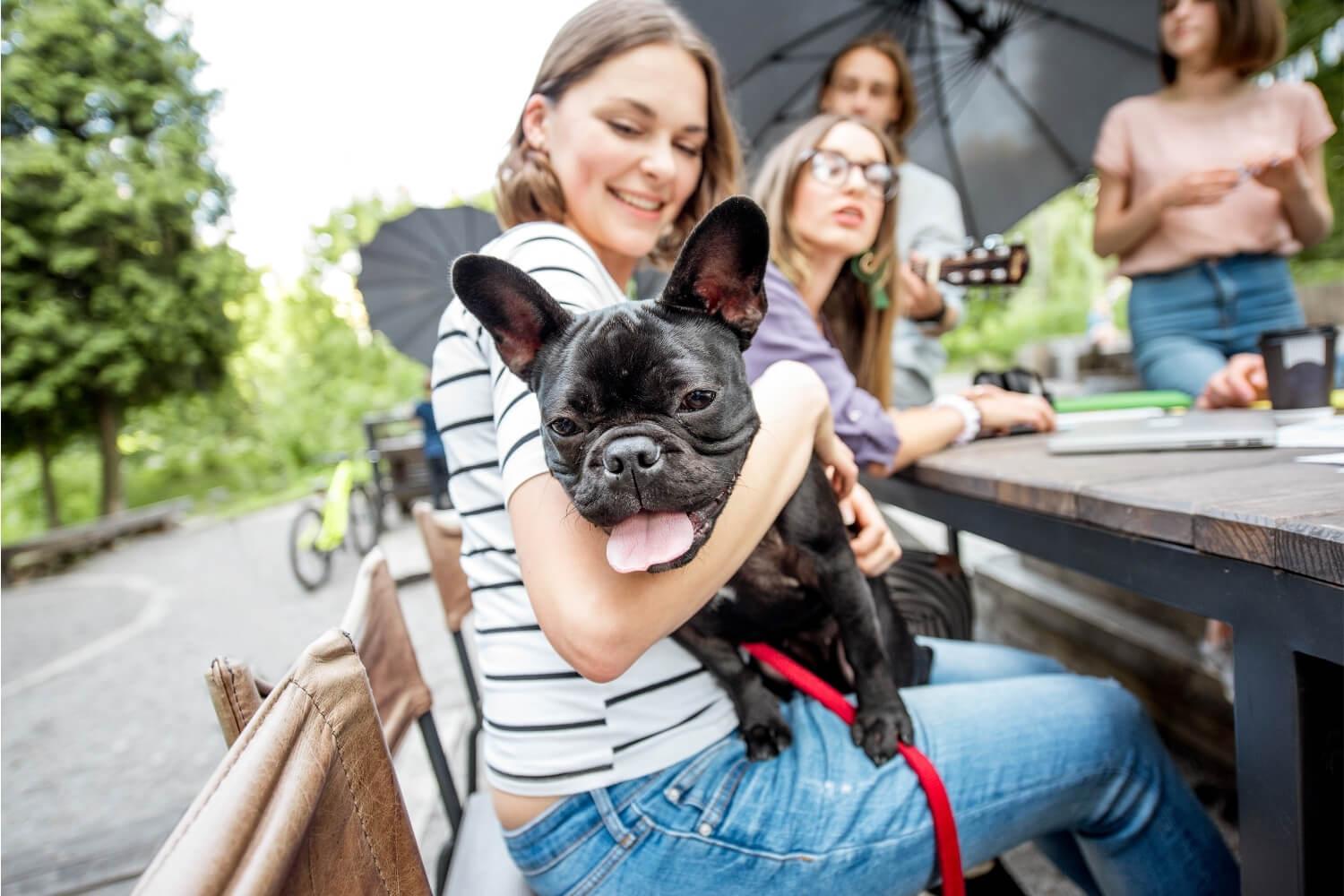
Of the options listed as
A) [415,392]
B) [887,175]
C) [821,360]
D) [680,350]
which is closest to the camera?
[680,350]

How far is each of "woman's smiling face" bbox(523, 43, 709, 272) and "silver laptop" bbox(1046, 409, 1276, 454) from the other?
1.15 m

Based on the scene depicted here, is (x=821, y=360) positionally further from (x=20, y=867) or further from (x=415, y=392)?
(x=415, y=392)

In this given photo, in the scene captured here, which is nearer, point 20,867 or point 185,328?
point 20,867

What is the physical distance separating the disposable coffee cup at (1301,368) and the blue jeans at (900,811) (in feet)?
3.08

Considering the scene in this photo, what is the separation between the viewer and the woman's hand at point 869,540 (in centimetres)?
146

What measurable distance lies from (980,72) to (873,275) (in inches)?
84.1

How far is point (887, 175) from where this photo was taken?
79.0 inches

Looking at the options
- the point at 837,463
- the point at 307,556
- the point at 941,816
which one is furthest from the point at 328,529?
the point at 941,816

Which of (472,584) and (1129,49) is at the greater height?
(1129,49)

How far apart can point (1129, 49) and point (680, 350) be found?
3.89m

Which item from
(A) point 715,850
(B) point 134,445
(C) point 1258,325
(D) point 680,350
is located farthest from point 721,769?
(B) point 134,445

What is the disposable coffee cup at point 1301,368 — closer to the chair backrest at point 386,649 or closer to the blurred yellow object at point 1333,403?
the blurred yellow object at point 1333,403

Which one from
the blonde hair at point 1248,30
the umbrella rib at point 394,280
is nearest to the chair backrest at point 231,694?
the blonde hair at point 1248,30

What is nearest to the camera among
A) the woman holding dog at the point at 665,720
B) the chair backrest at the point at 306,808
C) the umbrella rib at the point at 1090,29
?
the chair backrest at the point at 306,808
